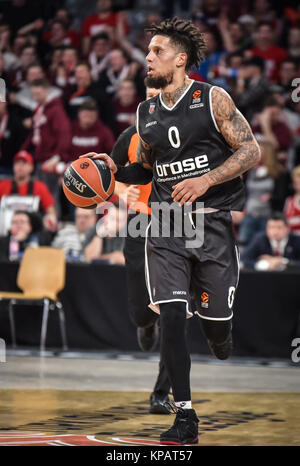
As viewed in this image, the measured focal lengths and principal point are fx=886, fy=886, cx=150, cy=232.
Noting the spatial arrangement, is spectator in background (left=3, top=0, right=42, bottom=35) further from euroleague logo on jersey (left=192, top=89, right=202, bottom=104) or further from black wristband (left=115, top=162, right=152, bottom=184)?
euroleague logo on jersey (left=192, top=89, right=202, bottom=104)

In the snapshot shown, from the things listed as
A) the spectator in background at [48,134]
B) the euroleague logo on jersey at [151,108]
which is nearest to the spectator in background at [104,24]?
the spectator in background at [48,134]

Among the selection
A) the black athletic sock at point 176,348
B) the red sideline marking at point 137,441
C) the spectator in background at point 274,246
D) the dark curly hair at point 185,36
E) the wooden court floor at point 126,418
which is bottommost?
the wooden court floor at point 126,418

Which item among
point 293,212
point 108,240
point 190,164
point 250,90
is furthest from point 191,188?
point 250,90

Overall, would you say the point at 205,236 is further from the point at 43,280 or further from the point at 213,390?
the point at 43,280

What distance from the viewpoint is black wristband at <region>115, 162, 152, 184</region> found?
548 centimetres

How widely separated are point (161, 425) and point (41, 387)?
201 cm

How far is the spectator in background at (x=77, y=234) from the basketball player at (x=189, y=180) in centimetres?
583

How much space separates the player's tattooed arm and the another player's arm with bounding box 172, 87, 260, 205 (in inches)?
20.7

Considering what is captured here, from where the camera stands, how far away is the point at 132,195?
20.1ft

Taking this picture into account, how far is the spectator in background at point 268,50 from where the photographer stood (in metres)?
13.8

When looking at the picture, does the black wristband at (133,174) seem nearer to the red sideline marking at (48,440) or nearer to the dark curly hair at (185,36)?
the dark curly hair at (185,36)

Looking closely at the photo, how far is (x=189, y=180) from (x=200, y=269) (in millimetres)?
559

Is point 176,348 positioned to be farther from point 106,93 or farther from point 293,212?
point 106,93
